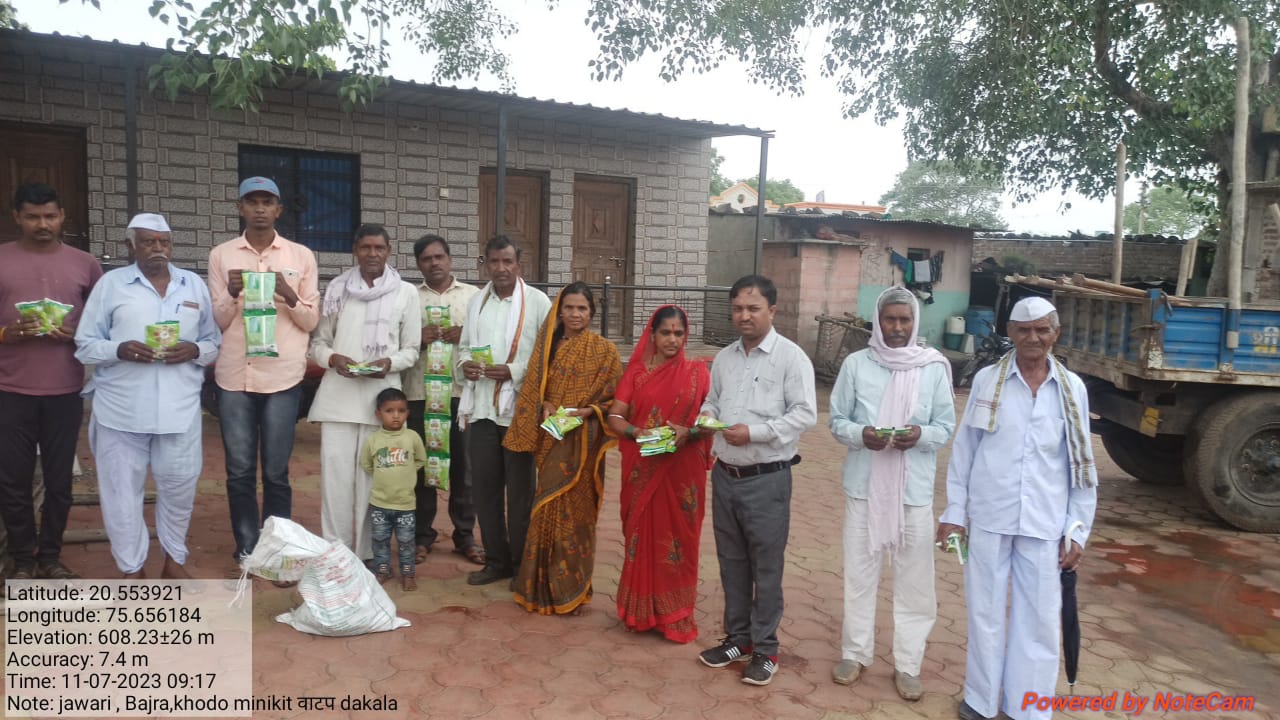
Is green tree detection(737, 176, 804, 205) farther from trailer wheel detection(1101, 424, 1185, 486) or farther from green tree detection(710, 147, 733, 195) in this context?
trailer wheel detection(1101, 424, 1185, 486)

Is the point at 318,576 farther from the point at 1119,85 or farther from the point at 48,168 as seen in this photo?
the point at 1119,85

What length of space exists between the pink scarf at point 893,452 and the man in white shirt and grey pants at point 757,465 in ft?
1.00

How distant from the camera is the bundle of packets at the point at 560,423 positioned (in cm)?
394

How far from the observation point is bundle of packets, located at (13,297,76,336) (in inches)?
152

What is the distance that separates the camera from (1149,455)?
7730 millimetres

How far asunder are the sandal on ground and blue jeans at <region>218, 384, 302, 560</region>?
987mm

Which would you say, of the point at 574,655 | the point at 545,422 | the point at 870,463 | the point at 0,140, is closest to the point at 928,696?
the point at 870,463

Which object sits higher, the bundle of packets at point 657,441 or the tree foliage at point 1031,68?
the tree foliage at point 1031,68

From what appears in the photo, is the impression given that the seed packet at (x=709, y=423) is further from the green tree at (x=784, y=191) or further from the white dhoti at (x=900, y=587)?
the green tree at (x=784, y=191)

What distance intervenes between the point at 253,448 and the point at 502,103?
537cm

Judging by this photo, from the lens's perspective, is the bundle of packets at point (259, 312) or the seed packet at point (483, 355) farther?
the seed packet at point (483, 355)

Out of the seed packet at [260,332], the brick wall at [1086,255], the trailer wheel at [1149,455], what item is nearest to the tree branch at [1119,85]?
the brick wall at [1086,255]

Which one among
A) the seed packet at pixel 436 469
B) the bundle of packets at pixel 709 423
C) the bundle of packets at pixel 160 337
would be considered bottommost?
the seed packet at pixel 436 469

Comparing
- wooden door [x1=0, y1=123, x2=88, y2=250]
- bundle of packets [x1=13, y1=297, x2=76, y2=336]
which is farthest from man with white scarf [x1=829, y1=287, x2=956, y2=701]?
wooden door [x1=0, y1=123, x2=88, y2=250]
